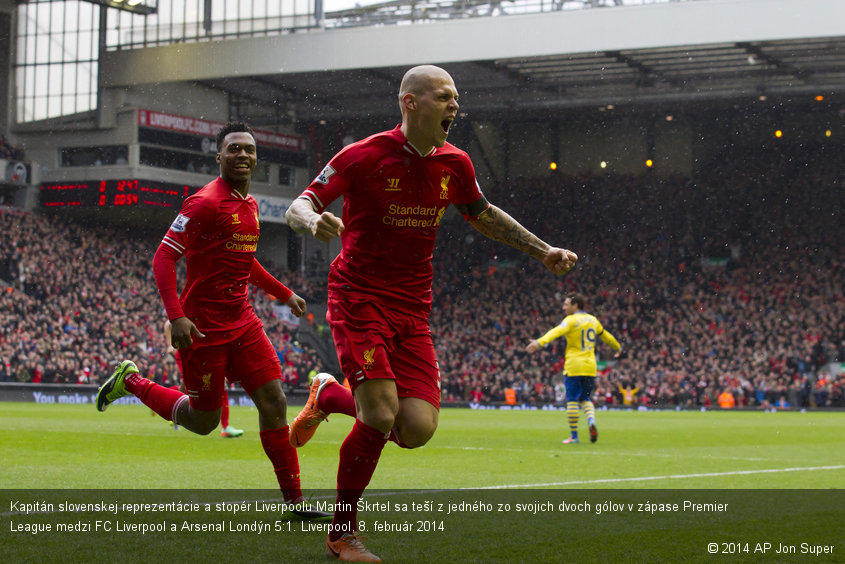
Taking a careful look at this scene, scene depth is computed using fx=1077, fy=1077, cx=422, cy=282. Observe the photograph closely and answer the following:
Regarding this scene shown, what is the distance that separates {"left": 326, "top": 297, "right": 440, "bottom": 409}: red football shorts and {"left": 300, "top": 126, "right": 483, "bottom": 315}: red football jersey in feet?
0.25

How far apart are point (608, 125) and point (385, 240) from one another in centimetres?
4004

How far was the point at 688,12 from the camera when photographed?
3167cm

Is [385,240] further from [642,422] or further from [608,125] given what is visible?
[608,125]

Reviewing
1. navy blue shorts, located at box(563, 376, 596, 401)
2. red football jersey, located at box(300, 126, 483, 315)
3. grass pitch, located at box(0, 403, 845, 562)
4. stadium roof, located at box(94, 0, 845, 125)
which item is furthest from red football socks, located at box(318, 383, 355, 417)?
stadium roof, located at box(94, 0, 845, 125)

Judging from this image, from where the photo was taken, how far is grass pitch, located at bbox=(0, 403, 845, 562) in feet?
17.1

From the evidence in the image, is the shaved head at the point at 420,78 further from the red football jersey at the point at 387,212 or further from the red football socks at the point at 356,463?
the red football socks at the point at 356,463

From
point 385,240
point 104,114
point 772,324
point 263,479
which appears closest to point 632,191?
point 772,324

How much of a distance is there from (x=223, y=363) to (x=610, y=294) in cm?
3329

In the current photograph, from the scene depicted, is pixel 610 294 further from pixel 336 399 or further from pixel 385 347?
pixel 385 347

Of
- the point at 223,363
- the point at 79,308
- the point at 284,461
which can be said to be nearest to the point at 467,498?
the point at 284,461

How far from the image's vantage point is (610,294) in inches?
1538

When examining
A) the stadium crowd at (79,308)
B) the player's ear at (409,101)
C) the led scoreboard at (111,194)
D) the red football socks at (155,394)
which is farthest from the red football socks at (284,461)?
the led scoreboard at (111,194)

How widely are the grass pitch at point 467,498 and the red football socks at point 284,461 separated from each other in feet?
0.52

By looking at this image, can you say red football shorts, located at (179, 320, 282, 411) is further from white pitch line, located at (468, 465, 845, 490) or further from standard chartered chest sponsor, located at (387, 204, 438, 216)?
white pitch line, located at (468, 465, 845, 490)
